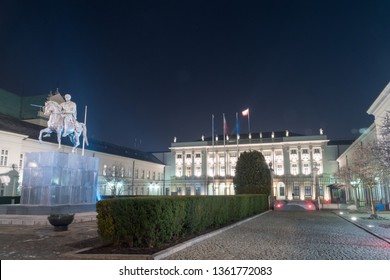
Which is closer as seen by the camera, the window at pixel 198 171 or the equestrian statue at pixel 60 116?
the equestrian statue at pixel 60 116

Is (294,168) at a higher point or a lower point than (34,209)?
higher

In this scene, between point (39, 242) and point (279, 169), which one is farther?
point (279, 169)

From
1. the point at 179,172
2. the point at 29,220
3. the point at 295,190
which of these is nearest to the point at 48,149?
the point at 29,220

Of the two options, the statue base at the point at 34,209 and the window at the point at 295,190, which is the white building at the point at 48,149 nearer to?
the statue base at the point at 34,209

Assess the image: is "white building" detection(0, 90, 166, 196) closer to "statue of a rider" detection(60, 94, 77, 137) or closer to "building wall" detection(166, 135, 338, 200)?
"building wall" detection(166, 135, 338, 200)

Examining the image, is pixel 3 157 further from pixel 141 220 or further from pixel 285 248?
pixel 285 248

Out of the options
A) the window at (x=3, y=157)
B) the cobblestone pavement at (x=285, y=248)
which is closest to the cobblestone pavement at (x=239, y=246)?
the cobblestone pavement at (x=285, y=248)

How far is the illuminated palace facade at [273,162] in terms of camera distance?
81.4 m

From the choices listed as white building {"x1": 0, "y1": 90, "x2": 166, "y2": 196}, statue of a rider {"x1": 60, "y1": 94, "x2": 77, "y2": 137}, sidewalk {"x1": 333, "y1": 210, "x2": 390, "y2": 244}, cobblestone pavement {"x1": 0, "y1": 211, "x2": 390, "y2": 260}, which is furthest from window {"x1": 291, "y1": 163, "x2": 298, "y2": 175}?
cobblestone pavement {"x1": 0, "y1": 211, "x2": 390, "y2": 260}

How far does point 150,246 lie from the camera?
10078mm

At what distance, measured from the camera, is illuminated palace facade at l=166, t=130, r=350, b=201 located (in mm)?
81375

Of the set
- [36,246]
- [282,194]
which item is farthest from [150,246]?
[282,194]

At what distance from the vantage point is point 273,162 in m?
84.4

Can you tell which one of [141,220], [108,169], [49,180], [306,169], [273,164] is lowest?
[141,220]
